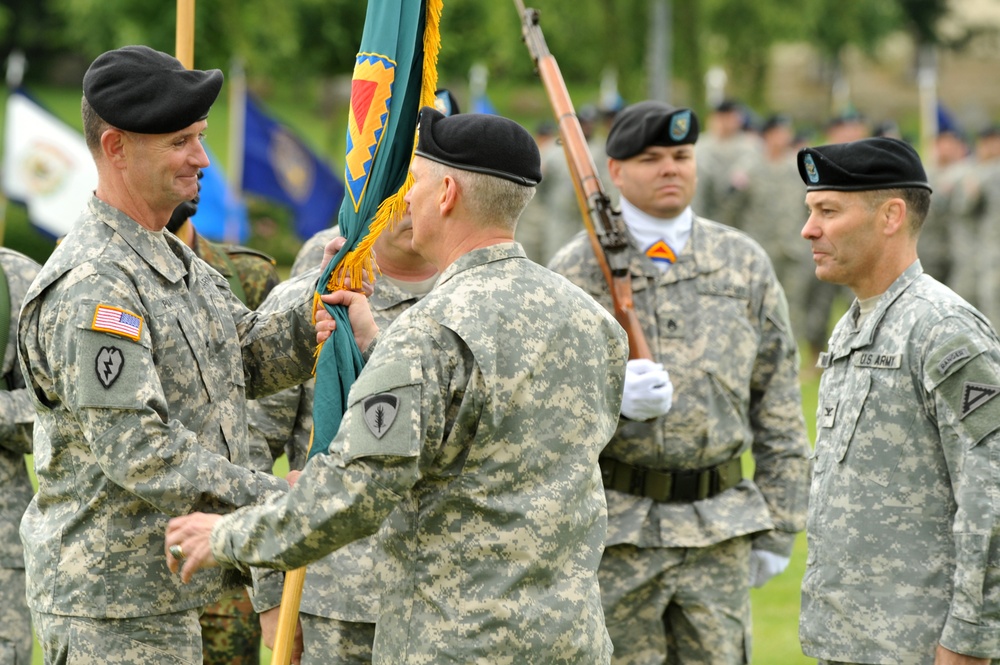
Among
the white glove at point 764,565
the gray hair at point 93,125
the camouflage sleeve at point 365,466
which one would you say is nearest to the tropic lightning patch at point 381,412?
the camouflage sleeve at point 365,466

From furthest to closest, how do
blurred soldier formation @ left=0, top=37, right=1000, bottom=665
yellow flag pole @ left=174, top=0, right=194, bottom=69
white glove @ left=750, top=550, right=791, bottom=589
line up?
white glove @ left=750, top=550, right=791, bottom=589 → yellow flag pole @ left=174, top=0, right=194, bottom=69 → blurred soldier formation @ left=0, top=37, right=1000, bottom=665

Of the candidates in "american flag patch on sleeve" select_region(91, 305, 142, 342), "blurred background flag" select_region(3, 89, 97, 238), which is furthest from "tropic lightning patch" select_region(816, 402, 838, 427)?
"blurred background flag" select_region(3, 89, 97, 238)

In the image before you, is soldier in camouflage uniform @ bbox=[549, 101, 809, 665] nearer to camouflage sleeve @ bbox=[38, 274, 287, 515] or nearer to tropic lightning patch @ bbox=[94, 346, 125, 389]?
camouflage sleeve @ bbox=[38, 274, 287, 515]

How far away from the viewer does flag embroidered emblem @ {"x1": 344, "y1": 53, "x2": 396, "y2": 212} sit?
408 centimetres

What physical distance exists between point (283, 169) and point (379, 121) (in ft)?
35.4

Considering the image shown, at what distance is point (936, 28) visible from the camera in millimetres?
51219

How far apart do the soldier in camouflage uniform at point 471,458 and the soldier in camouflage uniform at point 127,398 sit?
203 millimetres

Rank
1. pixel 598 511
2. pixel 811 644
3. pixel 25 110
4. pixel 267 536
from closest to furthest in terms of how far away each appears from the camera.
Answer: pixel 267 536
pixel 598 511
pixel 811 644
pixel 25 110

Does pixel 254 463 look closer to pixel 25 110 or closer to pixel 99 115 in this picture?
pixel 99 115

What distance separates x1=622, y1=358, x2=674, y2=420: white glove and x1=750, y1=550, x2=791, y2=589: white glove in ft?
2.67

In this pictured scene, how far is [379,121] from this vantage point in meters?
4.09

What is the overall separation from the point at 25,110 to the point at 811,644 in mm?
8257

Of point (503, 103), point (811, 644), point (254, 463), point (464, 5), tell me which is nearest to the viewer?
point (811, 644)

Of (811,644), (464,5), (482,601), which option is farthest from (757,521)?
(464,5)
